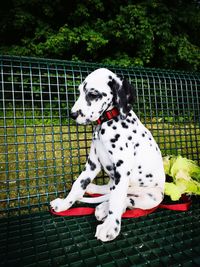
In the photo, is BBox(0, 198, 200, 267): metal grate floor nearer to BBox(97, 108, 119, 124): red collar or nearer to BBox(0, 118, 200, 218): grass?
BBox(0, 118, 200, 218): grass

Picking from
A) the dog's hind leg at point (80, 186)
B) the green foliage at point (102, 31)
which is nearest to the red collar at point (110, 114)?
the dog's hind leg at point (80, 186)

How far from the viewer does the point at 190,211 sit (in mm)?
1916

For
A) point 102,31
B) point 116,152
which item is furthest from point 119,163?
point 102,31

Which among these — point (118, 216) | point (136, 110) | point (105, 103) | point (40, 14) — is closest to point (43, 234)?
point (118, 216)

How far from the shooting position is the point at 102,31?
376 inches

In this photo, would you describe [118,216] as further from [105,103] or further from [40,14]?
[40,14]

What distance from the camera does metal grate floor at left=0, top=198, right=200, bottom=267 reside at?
1314 mm

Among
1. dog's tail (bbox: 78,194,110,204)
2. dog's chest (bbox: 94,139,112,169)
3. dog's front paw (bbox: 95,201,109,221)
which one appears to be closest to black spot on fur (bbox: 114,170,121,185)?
dog's chest (bbox: 94,139,112,169)

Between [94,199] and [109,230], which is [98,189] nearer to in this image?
[94,199]

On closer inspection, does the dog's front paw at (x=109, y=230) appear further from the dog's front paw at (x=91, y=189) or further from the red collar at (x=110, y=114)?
the red collar at (x=110, y=114)

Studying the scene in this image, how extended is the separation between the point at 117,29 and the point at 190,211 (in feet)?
28.7

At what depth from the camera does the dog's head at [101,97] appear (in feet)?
5.51

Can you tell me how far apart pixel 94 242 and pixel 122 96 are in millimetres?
943

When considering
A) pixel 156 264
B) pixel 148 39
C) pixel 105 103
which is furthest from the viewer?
pixel 148 39
